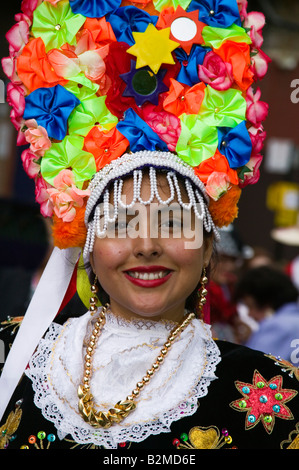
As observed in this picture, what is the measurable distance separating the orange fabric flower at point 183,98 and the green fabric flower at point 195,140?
3 centimetres

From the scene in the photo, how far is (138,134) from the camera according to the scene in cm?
222

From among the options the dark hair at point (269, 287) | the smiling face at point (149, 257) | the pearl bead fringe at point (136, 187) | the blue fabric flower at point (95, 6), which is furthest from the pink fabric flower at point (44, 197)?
the dark hair at point (269, 287)

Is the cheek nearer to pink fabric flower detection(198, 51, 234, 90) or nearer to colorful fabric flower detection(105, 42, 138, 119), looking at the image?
colorful fabric flower detection(105, 42, 138, 119)

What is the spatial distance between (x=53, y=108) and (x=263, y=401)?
1.18 meters

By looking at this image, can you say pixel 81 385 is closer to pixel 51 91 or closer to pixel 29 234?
pixel 51 91

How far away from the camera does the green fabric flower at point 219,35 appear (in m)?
2.26

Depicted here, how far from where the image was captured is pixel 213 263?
2.48 metres

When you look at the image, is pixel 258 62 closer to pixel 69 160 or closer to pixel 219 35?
pixel 219 35

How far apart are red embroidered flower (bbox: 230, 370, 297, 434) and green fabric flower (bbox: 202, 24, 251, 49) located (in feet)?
3.65

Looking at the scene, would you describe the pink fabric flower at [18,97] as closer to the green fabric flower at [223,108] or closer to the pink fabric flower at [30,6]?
the pink fabric flower at [30,6]

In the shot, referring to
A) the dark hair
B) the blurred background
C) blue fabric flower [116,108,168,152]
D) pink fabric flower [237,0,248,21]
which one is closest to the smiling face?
blue fabric flower [116,108,168,152]

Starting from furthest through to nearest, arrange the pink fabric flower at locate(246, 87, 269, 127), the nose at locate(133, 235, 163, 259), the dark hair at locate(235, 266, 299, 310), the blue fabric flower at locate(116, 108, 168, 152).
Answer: the dark hair at locate(235, 266, 299, 310) → the pink fabric flower at locate(246, 87, 269, 127) → the blue fabric flower at locate(116, 108, 168, 152) → the nose at locate(133, 235, 163, 259)

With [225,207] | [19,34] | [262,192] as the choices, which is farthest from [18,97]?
[262,192]

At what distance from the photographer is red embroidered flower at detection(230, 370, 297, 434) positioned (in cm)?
215
